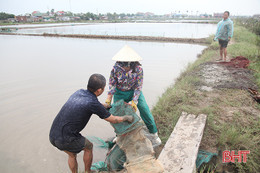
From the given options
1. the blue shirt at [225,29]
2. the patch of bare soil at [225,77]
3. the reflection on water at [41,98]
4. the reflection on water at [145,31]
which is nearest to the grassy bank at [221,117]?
the patch of bare soil at [225,77]

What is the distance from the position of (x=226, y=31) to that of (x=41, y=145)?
5748mm

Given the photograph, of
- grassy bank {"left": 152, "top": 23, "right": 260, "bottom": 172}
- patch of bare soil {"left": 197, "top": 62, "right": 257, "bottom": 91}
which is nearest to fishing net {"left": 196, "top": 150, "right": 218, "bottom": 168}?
grassy bank {"left": 152, "top": 23, "right": 260, "bottom": 172}

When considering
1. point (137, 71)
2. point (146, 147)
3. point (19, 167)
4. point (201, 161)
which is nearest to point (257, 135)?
point (201, 161)

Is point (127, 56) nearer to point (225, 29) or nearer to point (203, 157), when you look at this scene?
point (203, 157)

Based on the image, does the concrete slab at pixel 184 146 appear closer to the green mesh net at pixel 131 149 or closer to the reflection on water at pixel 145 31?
the green mesh net at pixel 131 149

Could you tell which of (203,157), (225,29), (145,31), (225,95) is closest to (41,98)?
(203,157)

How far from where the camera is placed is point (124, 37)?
18.0 metres

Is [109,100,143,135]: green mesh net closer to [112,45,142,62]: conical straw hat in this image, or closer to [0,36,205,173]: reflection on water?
[112,45,142,62]: conical straw hat

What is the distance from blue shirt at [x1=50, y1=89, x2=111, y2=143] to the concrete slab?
31.1 inches

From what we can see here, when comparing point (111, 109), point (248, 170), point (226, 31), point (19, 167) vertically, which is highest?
point (226, 31)

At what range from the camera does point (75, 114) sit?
1640 millimetres

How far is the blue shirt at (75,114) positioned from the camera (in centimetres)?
164

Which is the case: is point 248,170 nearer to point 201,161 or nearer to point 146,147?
point 201,161

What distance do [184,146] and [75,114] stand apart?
126 cm
